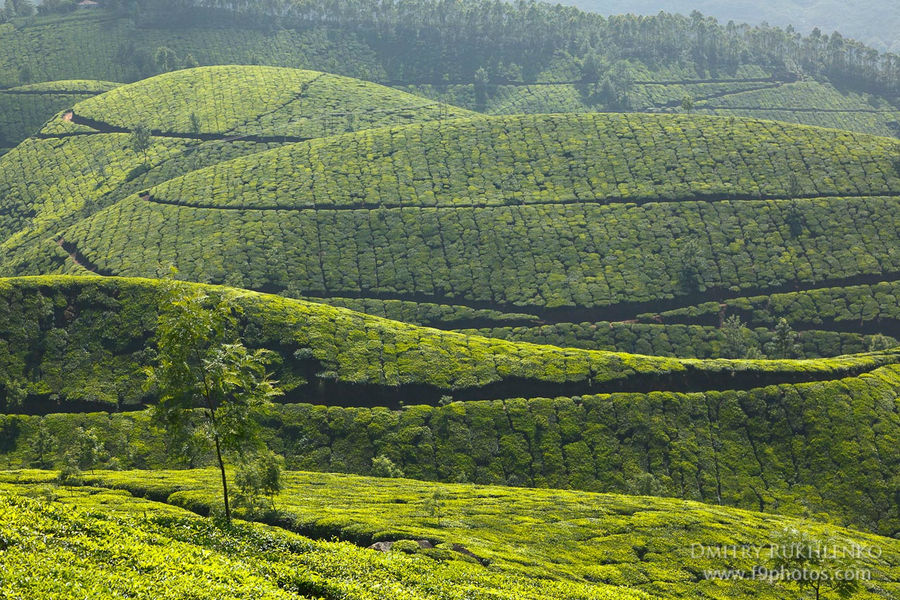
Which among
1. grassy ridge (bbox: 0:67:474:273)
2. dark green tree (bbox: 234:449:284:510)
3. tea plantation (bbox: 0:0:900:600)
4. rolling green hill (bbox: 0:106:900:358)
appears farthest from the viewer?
grassy ridge (bbox: 0:67:474:273)

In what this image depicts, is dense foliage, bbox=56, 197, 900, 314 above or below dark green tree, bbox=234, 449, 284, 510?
below

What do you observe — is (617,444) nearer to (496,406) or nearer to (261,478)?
(496,406)

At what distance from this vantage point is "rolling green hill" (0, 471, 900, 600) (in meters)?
28.7

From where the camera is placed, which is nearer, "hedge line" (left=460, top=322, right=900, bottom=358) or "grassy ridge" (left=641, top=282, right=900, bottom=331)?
"hedge line" (left=460, top=322, right=900, bottom=358)

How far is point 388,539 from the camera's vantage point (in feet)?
147

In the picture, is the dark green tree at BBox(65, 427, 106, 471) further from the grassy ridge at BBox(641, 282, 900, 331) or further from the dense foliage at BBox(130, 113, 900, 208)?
the grassy ridge at BBox(641, 282, 900, 331)

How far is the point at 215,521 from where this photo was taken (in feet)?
126

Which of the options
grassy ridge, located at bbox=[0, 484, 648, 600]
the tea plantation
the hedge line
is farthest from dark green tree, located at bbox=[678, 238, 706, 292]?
grassy ridge, located at bbox=[0, 484, 648, 600]

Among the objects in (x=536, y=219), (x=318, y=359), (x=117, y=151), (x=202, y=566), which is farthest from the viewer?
(x=117, y=151)

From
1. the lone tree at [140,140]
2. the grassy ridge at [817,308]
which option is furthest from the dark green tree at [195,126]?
the grassy ridge at [817,308]

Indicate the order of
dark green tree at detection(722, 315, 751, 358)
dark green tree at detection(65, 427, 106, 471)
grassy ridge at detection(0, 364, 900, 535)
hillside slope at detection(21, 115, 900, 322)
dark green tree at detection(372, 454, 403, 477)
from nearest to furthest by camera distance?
dark green tree at detection(65, 427, 106, 471)
dark green tree at detection(372, 454, 403, 477)
grassy ridge at detection(0, 364, 900, 535)
dark green tree at detection(722, 315, 751, 358)
hillside slope at detection(21, 115, 900, 322)

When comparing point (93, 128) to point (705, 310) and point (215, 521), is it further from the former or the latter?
point (215, 521)

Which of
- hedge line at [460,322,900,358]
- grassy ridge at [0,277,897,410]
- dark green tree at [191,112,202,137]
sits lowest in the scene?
hedge line at [460,322,900,358]

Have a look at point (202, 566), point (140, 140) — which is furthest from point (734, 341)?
point (140, 140)
